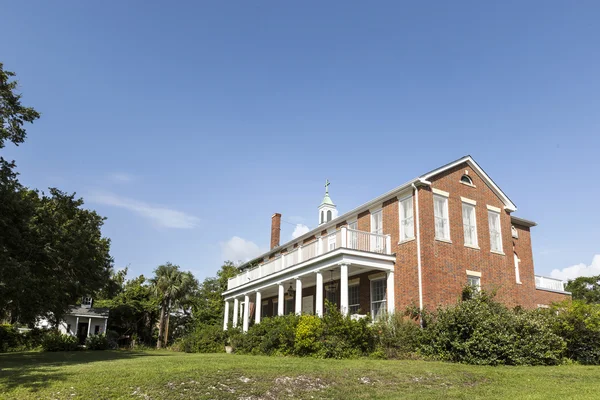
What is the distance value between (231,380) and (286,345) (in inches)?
309

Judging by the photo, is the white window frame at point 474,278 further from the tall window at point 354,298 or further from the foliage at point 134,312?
the foliage at point 134,312

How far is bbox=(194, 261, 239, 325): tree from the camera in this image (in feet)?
122

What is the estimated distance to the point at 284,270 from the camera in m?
22.9

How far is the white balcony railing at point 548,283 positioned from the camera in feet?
85.5

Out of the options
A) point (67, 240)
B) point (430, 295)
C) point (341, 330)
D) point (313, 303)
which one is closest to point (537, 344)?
point (430, 295)

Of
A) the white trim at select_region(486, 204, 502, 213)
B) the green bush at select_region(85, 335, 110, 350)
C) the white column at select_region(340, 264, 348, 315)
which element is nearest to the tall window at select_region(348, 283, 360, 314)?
the white column at select_region(340, 264, 348, 315)

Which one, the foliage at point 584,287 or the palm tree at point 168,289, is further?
the foliage at point 584,287

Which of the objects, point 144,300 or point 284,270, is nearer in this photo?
point 284,270

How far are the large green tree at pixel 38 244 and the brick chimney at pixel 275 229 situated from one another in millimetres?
12747

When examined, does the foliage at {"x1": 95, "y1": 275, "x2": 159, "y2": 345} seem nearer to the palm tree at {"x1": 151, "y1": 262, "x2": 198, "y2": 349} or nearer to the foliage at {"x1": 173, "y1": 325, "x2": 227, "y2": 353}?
the palm tree at {"x1": 151, "y1": 262, "x2": 198, "y2": 349}

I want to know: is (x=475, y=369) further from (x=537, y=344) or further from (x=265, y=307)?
(x=265, y=307)

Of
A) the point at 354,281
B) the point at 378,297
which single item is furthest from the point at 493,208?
the point at 354,281

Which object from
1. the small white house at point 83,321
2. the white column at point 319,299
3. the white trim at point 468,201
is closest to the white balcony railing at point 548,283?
the white trim at point 468,201

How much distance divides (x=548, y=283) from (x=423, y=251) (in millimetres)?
12621
